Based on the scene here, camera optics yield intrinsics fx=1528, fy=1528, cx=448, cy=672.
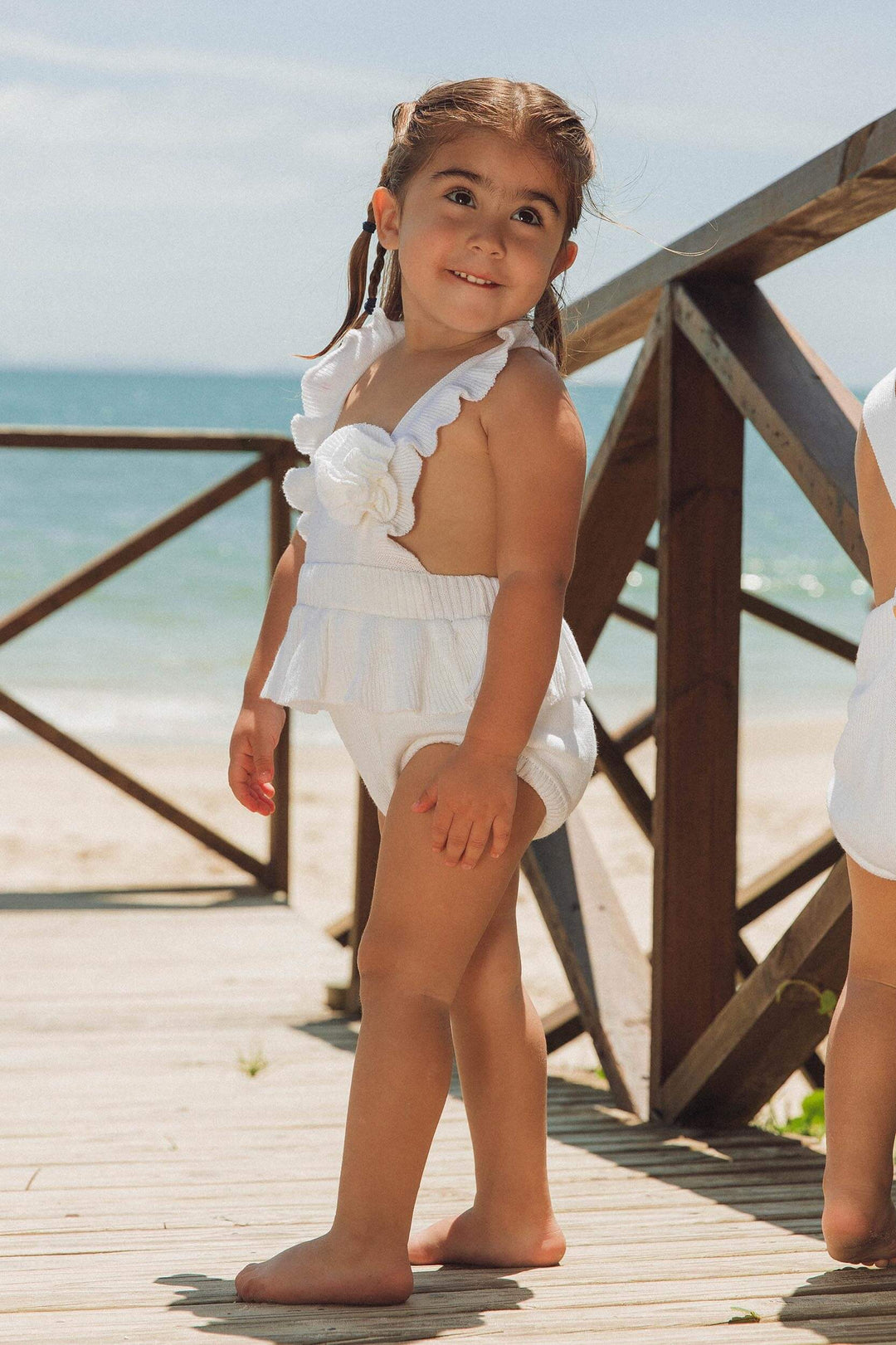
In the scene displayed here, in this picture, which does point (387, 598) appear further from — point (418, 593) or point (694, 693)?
point (694, 693)

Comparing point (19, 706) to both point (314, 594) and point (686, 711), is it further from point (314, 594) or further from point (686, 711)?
point (314, 594)

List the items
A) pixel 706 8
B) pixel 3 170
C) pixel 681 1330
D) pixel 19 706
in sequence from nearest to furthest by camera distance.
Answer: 1. pixel 681 1330
2. pixel 19 706
3. pixel 706 8
4. pixel 3 170

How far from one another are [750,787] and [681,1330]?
892cm

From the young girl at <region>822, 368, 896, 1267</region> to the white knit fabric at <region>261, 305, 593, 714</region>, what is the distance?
0.31 meters

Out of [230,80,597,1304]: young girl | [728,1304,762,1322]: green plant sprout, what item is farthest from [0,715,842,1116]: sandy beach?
[728,1304,762,1322]: green plant sprout

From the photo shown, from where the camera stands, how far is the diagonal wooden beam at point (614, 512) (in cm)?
250

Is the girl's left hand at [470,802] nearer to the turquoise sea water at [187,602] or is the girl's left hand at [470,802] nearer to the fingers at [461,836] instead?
the fingers at [461,836]

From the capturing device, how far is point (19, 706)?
4.39 m

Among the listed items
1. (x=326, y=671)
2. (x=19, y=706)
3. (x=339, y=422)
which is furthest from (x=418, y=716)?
(x=19, y=706)

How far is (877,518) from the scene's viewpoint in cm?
154

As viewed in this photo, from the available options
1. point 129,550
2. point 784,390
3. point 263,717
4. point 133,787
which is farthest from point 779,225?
point 133,787

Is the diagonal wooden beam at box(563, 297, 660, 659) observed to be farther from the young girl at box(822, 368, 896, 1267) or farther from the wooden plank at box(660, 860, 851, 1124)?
the young girl at box(822, 368, 896, 1267)

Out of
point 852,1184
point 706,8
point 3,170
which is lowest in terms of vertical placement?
point 852,1184

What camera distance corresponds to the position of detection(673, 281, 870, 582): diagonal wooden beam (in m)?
1.82
